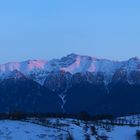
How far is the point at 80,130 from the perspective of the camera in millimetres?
117750

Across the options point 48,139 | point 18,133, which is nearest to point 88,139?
point 48,139

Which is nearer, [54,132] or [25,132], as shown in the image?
[25,132]

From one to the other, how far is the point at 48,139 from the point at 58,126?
20664mm

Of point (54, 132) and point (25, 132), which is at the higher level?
point (25, 132)

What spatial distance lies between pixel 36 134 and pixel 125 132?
880 inches

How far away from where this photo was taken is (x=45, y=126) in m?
119

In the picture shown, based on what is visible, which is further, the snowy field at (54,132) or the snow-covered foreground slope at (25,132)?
the snowy field at (54,132)

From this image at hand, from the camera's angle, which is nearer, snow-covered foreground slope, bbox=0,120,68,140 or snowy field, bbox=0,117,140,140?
snow-covered foreground slope, bbox=0,120,68,140

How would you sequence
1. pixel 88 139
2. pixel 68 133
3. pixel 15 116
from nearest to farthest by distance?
pixel 88 139 < pixel 68 133 < pixel 15 116

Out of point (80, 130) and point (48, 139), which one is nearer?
point (48, 139)

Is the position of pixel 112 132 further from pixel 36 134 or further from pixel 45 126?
pixel 36 134

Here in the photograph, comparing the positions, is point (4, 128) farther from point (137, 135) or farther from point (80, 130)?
point (137, 135)

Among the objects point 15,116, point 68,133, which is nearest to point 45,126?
point 68,133

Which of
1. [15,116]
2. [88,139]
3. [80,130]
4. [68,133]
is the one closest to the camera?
[88,139]
